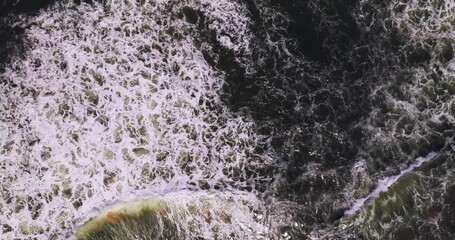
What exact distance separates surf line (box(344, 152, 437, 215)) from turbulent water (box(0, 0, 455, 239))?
25 millimetres

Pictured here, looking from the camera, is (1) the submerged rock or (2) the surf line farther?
(2) the surf line

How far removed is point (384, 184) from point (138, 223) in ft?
14.0

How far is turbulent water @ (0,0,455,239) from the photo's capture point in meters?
8.58

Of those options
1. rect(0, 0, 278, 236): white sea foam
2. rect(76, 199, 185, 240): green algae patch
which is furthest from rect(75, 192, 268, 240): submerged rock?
rect(0, 0, 278, 236): white sea foam

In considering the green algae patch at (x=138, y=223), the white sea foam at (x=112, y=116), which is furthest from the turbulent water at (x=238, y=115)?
the green algae patch at (x=138, y=223)

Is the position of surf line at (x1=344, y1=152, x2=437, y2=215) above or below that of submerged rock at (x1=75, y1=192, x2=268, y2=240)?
above

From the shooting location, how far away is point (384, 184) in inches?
340

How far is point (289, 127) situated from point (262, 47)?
5.24ft

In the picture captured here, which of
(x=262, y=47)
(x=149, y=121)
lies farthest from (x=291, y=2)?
(x=149, y=121)

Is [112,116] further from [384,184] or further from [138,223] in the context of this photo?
[384,184]

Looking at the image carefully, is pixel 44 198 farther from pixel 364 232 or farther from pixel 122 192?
pixel 364 232

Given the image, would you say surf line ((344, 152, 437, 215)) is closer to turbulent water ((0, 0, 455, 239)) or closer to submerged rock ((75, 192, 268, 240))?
turbulent water ((0, 0, 455, 239))

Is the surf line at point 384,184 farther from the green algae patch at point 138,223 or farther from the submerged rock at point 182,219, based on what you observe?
the green algae patch at point 138,223

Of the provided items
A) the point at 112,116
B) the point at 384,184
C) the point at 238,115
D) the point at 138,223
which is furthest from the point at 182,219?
the point at 384,184
